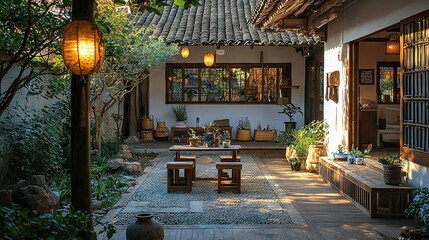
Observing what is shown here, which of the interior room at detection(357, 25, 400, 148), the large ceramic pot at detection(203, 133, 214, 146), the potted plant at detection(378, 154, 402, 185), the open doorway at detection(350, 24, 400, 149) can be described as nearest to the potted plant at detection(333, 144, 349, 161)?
the large ceramic pot at detection(203, 133, 214, 146)

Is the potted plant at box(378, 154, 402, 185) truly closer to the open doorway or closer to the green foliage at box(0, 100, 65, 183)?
the green foliage at box(0, 100, 65, 183)

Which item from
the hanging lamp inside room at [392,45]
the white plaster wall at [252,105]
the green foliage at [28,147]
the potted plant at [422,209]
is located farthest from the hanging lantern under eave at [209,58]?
the potted plant at [422,209]

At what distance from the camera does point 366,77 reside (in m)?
13.8

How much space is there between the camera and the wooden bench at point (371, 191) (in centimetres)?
649

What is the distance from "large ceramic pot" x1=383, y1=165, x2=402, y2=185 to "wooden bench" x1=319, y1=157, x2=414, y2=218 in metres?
0.06

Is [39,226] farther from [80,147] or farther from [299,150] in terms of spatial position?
[299,150]

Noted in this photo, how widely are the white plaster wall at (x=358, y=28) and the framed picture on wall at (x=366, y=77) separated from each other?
300cm

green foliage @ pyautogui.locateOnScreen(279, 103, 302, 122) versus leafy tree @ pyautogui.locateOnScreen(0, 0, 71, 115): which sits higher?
leafy tree @ pyautogui.locateOnScreen(0, 0, 71, 115)

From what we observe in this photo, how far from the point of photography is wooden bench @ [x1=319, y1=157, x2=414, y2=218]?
6.49m

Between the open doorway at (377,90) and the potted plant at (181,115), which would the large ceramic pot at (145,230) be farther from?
the potted plant at (181,115)

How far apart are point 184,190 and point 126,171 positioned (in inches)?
87.8

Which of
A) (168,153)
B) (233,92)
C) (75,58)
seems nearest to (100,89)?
(168,153)

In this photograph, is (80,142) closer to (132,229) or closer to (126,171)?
(132,229)

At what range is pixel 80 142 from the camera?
4.50 meters
